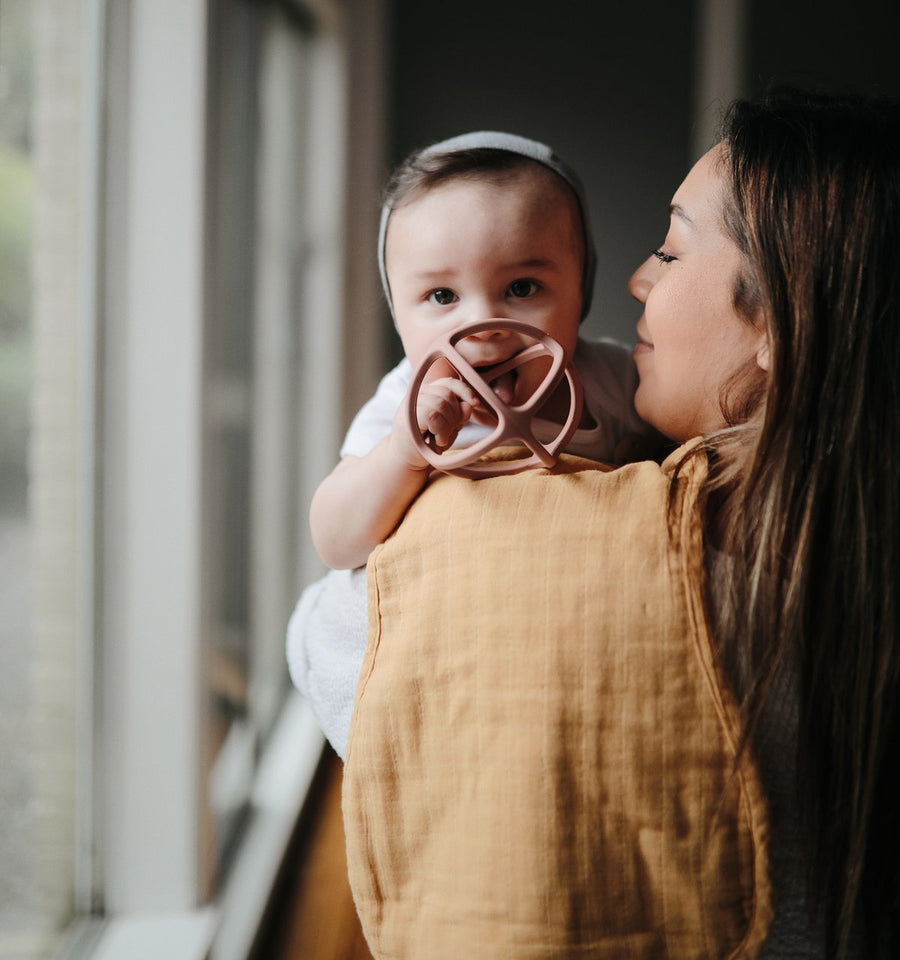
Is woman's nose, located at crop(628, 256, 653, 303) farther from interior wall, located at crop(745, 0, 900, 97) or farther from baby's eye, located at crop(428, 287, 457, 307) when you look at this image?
interior wall, located at crop(745, 0, 900, 97)

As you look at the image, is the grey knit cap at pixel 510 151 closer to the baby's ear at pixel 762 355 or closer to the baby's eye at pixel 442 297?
the baby's eye at pixel 442 297

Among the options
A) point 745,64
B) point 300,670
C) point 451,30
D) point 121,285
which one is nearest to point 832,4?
point 745,64

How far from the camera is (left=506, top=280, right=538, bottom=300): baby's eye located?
3.36ft

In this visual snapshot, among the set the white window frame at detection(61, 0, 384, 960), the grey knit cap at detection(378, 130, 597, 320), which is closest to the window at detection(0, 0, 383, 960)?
the white window frame at detection(61, 0, 384, 960)

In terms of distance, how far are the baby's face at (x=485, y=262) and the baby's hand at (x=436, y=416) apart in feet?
0.36

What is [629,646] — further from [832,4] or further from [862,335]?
[832,4]

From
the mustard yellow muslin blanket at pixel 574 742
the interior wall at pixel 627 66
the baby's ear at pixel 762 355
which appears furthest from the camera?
the interior wall at pixel 627 66

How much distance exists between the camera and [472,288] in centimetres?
99

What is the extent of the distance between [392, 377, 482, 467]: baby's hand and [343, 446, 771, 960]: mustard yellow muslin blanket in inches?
4.0

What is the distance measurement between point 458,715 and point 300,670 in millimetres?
351

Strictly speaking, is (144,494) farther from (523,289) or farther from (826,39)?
(826,39)

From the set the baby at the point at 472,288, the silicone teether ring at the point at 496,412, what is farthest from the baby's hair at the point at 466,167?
the silicone teether ring at the point at 496,412

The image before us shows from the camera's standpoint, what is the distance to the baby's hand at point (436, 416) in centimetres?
84

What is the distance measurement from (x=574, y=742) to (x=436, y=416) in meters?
0.32
